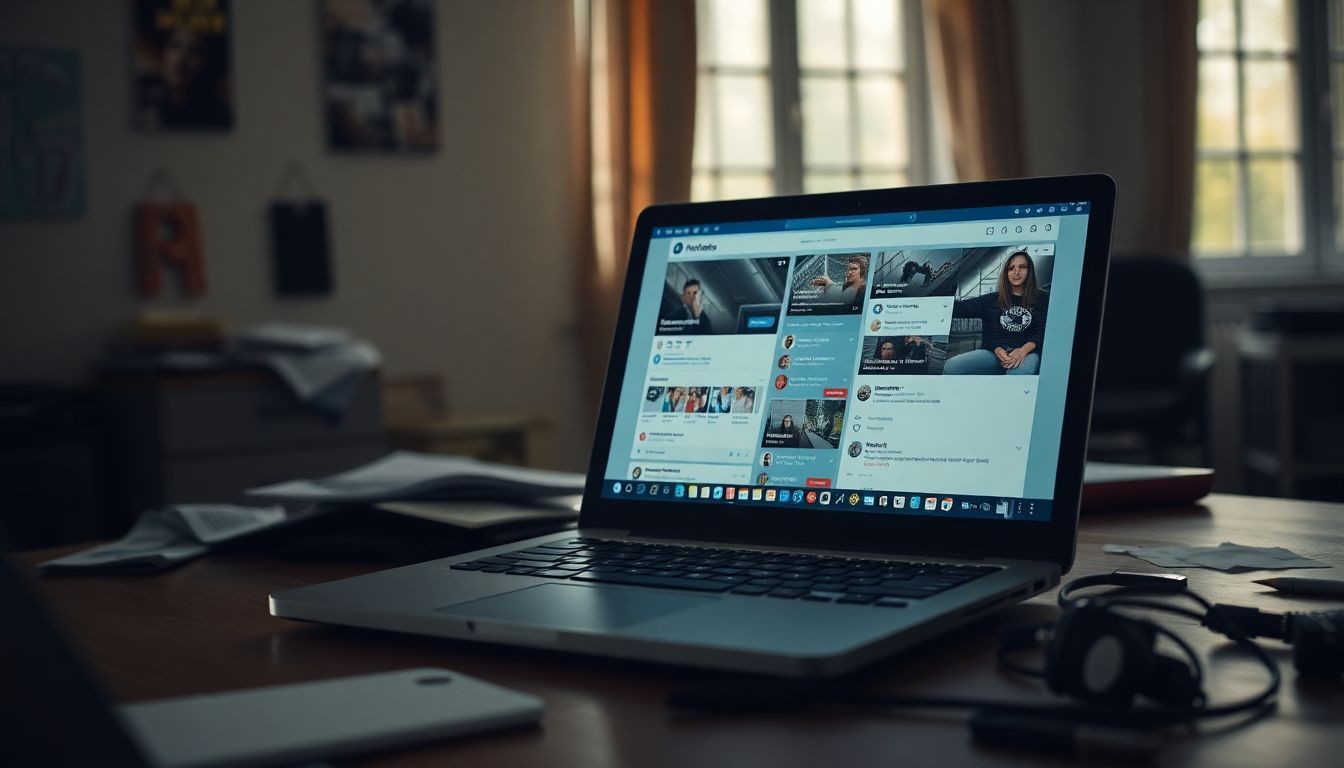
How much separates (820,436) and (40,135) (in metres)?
3.06

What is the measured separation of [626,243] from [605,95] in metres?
0.47

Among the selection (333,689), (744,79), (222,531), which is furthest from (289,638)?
(744,79)

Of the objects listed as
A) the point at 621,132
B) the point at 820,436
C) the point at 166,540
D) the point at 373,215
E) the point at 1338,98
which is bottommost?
the point at 166,540

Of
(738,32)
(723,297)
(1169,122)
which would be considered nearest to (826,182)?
(738,32)

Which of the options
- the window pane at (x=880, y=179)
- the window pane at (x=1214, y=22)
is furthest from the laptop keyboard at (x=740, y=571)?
the window pane at (x=1214, y=22)

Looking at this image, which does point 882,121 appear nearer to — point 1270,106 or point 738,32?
point 738,32

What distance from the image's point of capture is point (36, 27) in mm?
3336

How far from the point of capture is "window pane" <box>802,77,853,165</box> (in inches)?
180

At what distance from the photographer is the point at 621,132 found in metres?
4.03

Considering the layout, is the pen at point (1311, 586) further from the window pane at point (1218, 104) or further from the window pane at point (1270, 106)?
the window pane at point (1270, 106)

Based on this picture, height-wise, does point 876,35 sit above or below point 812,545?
above

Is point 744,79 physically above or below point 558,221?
above

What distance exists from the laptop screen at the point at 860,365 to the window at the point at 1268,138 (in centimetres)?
439

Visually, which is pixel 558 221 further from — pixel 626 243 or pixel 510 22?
pixel 510 22
